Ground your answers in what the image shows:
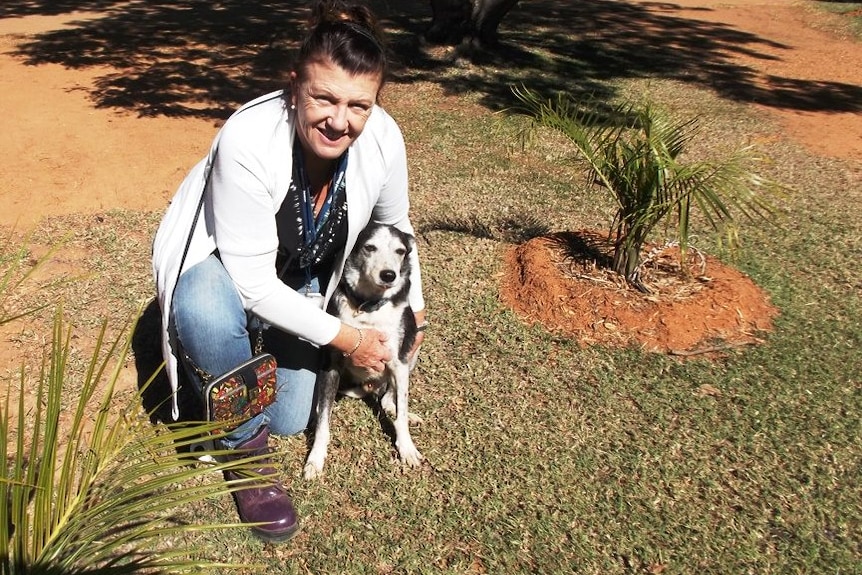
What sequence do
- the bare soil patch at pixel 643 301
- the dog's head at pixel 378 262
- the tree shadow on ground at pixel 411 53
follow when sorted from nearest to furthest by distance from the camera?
the dog's head at pixel 378 262, the bare soil patch at pixel 643 301, the tree shadow on ground at pixel 411 53

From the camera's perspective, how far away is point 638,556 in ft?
9.50

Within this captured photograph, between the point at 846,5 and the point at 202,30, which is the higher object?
the point at 846,5

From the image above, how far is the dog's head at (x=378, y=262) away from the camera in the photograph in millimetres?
3115

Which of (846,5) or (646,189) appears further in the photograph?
(846,5)

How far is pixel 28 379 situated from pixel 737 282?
4121 mm

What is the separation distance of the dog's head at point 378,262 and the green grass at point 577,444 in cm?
77

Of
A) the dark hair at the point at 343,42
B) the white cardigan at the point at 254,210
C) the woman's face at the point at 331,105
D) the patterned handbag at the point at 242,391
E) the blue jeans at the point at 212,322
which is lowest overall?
the patterned handbag at the point at 242,391

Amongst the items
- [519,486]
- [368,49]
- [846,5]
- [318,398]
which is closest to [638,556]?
[519,486]

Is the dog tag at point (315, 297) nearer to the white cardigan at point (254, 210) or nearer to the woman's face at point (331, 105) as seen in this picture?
the white cardigan at point (254, 210)

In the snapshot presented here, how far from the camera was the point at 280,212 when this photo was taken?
2891mm

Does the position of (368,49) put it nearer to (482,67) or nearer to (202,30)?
(482,67)

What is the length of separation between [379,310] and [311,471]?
77 centimetres

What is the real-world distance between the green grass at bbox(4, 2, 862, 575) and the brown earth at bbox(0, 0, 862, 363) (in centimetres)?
19

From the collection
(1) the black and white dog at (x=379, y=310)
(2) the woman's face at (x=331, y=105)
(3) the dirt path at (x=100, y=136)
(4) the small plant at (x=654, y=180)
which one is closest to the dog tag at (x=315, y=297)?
(1) the black and white dog at (x=379, y=310)
